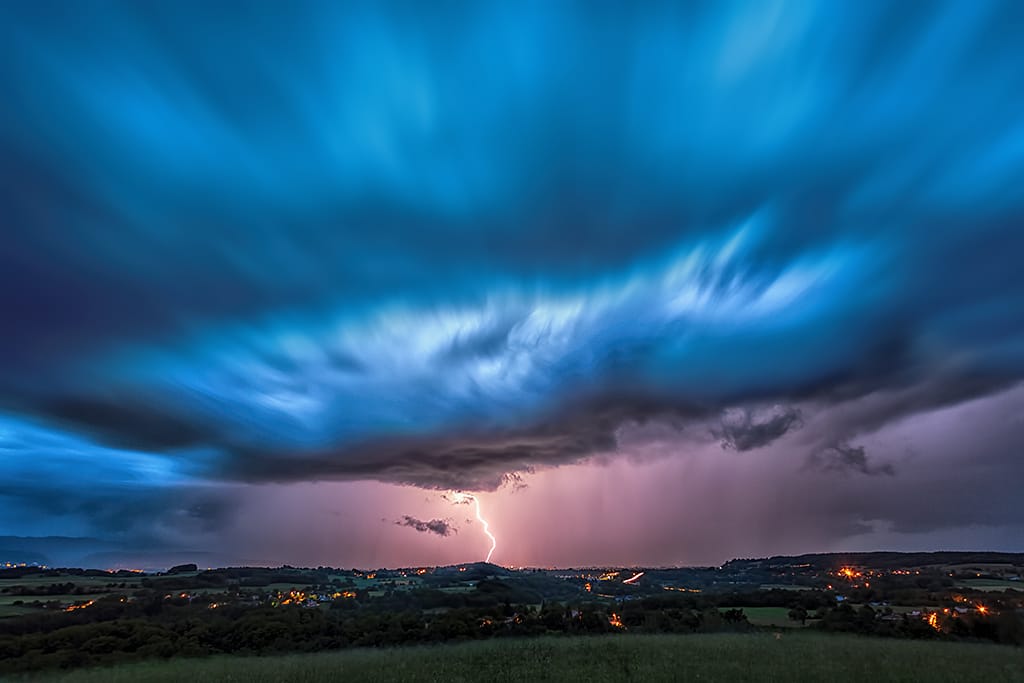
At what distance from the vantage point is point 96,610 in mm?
70938

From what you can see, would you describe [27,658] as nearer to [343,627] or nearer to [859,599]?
[343,627]

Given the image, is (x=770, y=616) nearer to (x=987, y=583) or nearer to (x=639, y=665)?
(x=639, y=665)

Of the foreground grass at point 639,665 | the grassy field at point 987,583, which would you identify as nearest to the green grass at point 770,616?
the foreground grass at point 639,665

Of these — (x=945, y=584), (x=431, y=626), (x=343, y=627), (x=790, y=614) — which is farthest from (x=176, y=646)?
(x=945, y=584)

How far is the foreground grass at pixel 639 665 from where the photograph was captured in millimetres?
29500

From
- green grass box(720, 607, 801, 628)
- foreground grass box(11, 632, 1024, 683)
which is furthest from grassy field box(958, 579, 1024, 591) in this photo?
foreground grass box(11, 632, 1024, 683)

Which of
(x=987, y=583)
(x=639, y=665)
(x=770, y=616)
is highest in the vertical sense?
(x=987, y=583)

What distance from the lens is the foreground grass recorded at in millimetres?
29500

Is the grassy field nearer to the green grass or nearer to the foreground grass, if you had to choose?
the green grass

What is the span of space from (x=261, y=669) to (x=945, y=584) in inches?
5129

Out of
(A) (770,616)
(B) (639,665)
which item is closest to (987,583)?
(A) (770,616)

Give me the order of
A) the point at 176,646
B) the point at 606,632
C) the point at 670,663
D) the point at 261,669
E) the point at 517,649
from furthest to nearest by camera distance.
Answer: the point at 606,632 → the point at 176,646 → the point at 517,649 → the point at 261,669 → the point at 670,663

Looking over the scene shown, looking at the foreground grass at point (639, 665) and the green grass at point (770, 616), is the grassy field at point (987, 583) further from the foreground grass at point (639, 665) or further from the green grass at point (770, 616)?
the foreground grass at point (639, 665)

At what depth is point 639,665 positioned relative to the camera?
33.4 m
